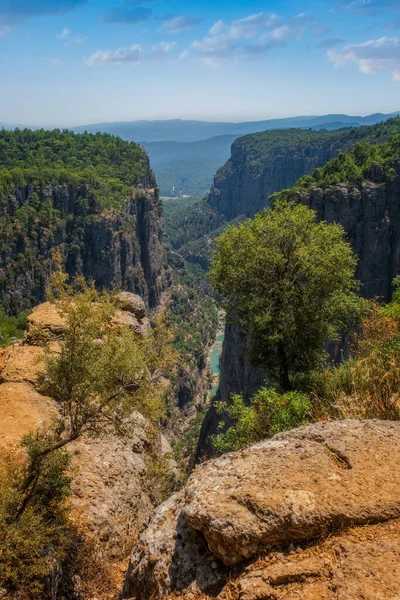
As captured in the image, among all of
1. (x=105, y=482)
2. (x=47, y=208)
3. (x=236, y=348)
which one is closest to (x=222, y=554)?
(x=105, y=482)

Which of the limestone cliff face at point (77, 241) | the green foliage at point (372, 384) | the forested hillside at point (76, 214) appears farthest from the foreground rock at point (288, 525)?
the limestone cliff face at point (77, 241)

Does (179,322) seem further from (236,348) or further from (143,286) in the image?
(236,348)

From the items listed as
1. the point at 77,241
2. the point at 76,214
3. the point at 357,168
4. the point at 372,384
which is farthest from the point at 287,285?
the point at 76,214

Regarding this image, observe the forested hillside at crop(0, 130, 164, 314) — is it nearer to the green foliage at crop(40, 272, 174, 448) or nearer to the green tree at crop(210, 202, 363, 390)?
the green tree at crop(210, 202, 363, 390)

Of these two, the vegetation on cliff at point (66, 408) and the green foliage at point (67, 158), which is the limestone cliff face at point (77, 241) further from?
the vegetation on cliff at point (66, 408)

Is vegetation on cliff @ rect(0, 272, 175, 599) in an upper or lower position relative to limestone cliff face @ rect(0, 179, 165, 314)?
upper

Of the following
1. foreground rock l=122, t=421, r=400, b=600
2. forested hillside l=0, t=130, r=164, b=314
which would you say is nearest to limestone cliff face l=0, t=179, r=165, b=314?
forested hillside l=0, t=130, r=164, b=314
